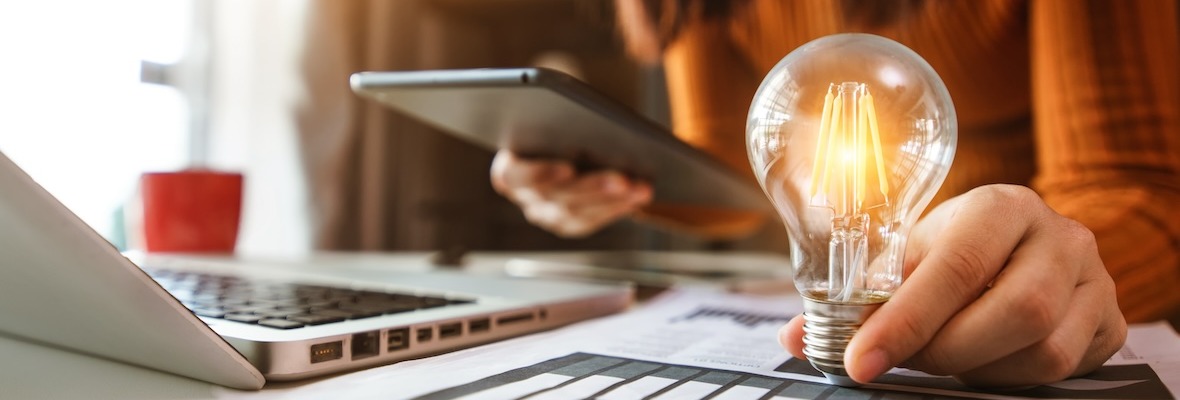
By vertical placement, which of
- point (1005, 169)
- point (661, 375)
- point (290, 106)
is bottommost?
point (661, 375)

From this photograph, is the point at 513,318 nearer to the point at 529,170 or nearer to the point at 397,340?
the point at 397,340

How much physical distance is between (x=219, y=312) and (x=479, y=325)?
0.12 meters

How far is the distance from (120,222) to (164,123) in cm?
17

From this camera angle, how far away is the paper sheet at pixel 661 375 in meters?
0.28

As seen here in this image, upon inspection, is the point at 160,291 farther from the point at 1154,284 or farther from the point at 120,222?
the point at 120,222

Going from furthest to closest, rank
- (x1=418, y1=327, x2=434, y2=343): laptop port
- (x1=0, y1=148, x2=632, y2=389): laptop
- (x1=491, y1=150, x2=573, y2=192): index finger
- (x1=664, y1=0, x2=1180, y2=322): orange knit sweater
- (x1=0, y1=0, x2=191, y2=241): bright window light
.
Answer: (x1=0, y1=0, x2=191, y2=241): bright window light < (x1=491, y1=150, x2=573, y2=192): index finger < (x1=664, y1=0, x2=1180, y2=322): orange knit sweater < (x1=418, y1=327, x2=434, y2=343): laptop port < (x1=0, y1=148, x2=632, y2=389): laptop

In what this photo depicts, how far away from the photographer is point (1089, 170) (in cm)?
62

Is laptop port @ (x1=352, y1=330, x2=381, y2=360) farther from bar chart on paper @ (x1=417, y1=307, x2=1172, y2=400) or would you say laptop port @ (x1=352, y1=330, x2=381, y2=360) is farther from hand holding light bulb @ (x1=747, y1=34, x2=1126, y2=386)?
hand holding light bulb @ (x1=747, y1=34, x2=1126, y2=386)

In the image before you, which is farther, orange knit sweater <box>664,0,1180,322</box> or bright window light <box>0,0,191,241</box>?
bright window light <box>0,0,191,241</box>

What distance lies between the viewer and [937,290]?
0.85 ft

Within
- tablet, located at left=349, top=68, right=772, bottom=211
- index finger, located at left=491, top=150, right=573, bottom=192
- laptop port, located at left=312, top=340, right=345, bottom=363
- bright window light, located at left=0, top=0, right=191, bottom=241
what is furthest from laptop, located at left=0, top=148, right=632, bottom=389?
bright window light, located at left=0, top=0, right=191, bottom=241

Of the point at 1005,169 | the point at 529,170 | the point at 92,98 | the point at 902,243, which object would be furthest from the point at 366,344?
the point at 92,98

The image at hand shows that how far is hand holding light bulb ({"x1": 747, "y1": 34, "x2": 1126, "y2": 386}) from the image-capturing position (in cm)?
26

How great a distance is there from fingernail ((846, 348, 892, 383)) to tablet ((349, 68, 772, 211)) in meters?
0.21
